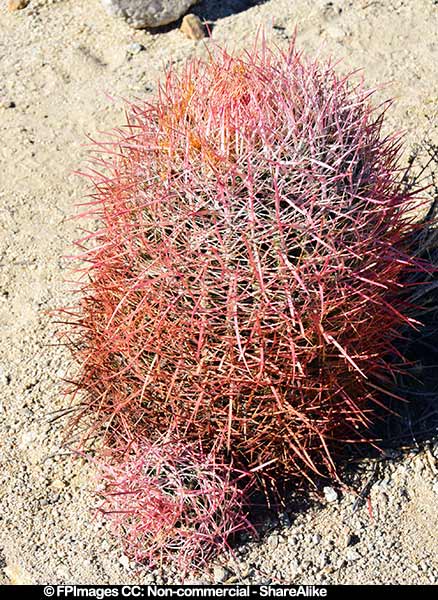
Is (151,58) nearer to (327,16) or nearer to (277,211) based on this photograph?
(327,16)

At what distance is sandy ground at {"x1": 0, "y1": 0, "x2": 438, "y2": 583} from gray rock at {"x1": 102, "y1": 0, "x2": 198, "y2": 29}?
0.23ft

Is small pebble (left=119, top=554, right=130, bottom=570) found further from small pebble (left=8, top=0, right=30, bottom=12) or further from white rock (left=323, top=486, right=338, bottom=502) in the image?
small pebble (left=8, top=0, right=30, bottom=12)

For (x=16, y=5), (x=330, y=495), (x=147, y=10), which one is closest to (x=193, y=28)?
(x=147, y=10)

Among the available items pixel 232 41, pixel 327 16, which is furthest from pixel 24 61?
pixel 327 16

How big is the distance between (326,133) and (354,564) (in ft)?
4.03

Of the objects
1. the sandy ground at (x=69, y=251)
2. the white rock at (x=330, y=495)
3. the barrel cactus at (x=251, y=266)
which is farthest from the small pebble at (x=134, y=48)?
the white rock at (x=330, y=495)

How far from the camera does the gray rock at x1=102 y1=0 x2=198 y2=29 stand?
4.95 m

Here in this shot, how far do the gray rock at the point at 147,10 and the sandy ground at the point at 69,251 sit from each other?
70 millimetres

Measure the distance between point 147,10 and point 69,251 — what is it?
171 centimetres

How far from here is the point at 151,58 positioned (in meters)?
4.88

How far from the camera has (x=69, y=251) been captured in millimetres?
3842

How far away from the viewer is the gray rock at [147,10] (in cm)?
495
